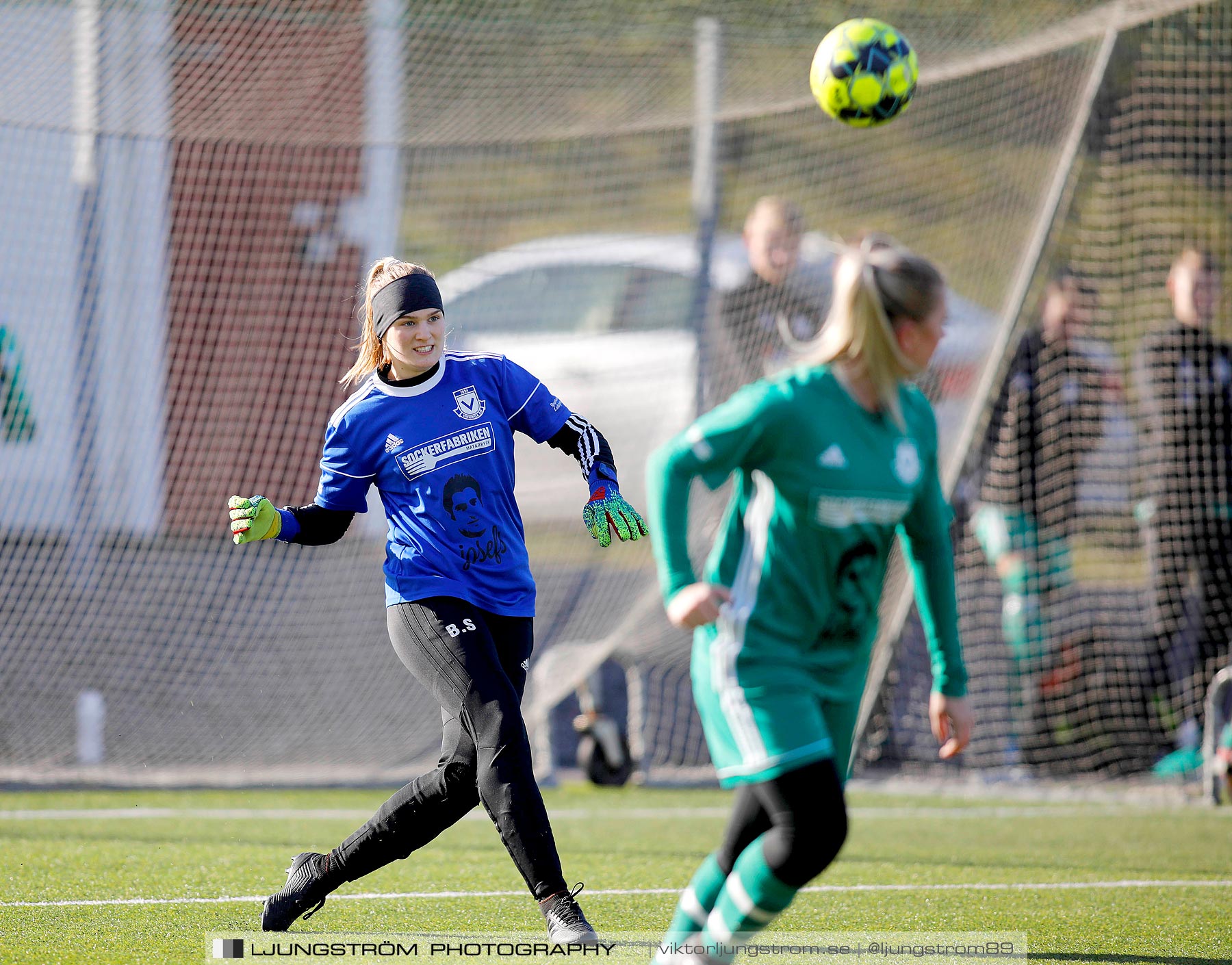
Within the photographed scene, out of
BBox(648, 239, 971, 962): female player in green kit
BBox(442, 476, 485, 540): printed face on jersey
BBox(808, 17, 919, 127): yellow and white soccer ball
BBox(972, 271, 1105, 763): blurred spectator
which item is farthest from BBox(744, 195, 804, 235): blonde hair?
BBox(648, 239, 971, 962): female player in green kit

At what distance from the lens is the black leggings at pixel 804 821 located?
114 inches

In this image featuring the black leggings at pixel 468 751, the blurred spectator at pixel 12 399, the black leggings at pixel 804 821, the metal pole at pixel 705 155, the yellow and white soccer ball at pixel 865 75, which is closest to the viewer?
the black leggings at pixel 804 821

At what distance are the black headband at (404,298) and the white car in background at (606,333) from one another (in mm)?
3733

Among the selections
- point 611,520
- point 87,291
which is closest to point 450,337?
point 87,291

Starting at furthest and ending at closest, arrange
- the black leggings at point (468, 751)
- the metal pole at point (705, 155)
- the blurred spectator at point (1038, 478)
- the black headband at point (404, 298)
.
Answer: the metal pole at point (705, 155) < the blurred spectator at point (1038, 478) < the black headband at point (404, 298) < the black leggings at point (468, 751)

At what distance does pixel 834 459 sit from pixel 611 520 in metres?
0.85

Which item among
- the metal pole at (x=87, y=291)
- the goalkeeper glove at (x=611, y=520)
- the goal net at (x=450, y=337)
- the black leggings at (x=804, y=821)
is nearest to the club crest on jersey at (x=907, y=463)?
the black leggings at (x=804, y=821)

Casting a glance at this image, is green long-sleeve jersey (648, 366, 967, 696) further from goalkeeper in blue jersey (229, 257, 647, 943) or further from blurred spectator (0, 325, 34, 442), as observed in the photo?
blurred spectator (0, 325, 34, 442)

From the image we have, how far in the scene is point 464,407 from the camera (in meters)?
4.01

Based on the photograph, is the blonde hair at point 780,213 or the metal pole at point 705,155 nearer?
the blonde hair at point 780,213

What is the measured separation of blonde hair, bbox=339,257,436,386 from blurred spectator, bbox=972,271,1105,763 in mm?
3886

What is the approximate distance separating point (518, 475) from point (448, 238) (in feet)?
6.45

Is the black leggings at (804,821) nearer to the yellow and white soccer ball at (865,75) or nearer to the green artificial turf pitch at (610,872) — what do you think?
the green artificial turf pitch at (610,872)

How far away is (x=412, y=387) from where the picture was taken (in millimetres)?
4016
